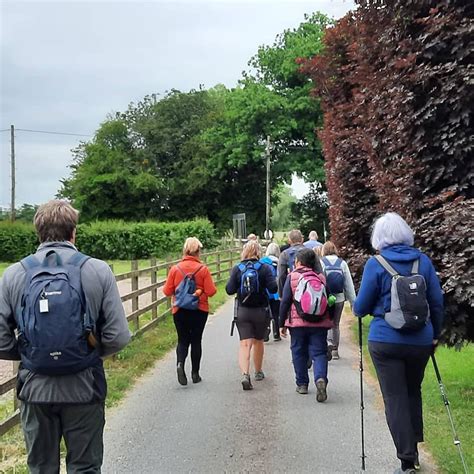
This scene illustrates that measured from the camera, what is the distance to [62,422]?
11.8ft

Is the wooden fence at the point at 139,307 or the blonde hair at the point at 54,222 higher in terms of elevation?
the blonde hair at the point at 54,222

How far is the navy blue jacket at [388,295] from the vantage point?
474cm

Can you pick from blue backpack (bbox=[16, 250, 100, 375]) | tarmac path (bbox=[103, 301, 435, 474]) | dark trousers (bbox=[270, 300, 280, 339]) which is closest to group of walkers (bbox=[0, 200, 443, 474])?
blue backpack (bbox=[16, 250, 100, 375])

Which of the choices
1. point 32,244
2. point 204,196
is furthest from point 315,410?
point 204,196

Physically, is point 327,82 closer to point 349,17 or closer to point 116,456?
point 349,17

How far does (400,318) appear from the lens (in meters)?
4.66

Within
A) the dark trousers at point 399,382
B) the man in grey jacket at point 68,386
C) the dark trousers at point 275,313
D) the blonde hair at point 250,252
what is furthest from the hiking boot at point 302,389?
the man in grey jacket at point 68,386

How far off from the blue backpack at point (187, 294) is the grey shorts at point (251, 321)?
0.58m

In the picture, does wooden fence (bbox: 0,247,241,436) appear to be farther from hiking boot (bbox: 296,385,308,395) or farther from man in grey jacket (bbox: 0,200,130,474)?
hiking boot (bbox: 296,385,308,395)

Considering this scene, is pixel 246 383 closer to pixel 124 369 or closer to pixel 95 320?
pixel 124 369

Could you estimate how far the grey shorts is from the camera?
816cm

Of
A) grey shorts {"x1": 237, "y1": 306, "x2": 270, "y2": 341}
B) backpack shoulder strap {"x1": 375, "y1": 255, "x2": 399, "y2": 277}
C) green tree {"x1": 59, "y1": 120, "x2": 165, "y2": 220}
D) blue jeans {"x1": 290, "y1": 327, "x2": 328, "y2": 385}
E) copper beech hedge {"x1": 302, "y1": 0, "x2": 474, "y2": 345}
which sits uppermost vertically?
green tree {"x1": 59, "y1": 120, "x2": 165, "y2": 220}

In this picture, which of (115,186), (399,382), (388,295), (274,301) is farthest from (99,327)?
(115,186)

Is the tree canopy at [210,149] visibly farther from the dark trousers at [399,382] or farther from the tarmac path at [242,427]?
the dark trousers at [399,382]
